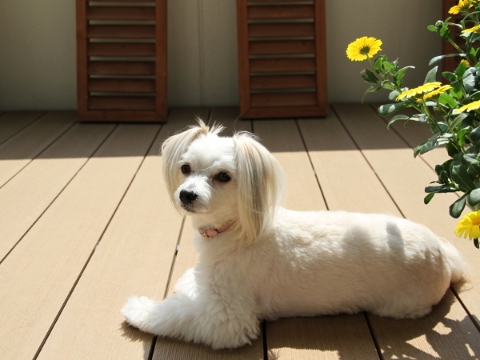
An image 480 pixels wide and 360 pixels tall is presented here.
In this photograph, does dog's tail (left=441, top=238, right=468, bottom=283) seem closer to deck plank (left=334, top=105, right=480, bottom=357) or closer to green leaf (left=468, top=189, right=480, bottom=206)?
deck plank (left=334, top=105, right=480, bottom=357)

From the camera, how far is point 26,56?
4.01 m

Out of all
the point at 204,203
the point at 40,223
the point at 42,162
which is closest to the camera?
the point at 204,203

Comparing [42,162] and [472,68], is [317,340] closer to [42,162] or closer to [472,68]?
[472,68]

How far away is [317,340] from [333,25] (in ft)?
9.17

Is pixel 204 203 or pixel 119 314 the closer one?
pixel 204 203

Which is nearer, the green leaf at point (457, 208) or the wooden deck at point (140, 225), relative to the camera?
the green leaf at point (457, 208)

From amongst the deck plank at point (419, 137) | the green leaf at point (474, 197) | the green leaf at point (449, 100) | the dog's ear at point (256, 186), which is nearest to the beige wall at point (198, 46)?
the deck plank at point (419, 137)

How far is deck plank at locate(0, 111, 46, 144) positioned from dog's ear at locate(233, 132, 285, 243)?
2.32 metres

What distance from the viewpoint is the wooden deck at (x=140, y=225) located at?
160 centimetres

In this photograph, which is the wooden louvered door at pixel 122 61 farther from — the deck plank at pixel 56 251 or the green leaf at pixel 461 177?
the green leaf at pixel 461 177

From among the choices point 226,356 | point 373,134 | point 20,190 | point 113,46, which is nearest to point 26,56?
point 113,46

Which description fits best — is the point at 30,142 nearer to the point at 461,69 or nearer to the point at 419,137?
the point at 419,137

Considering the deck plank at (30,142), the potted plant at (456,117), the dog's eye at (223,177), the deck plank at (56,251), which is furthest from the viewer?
the deck plank at (30,142)

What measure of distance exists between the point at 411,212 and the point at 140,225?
43.3 inches
